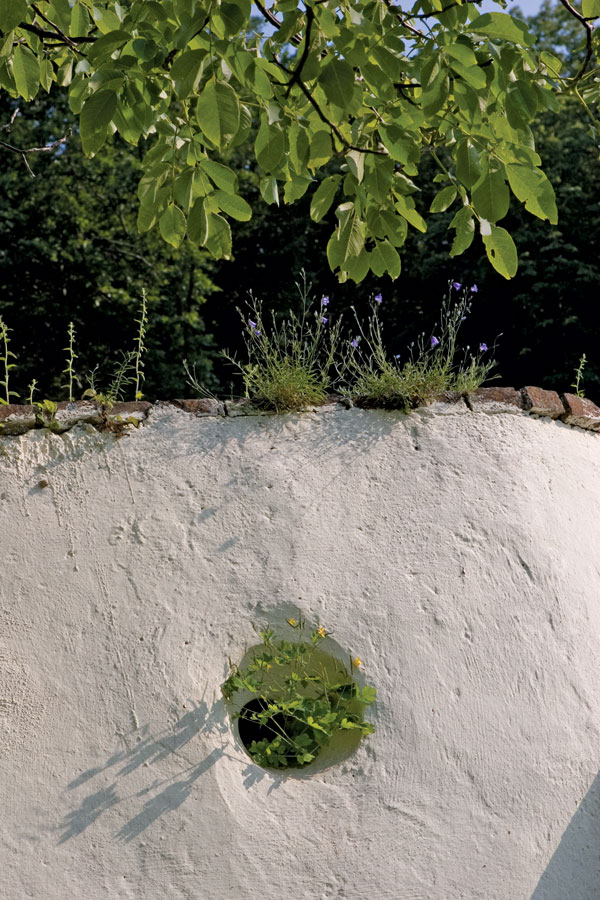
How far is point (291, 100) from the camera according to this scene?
3045 mm

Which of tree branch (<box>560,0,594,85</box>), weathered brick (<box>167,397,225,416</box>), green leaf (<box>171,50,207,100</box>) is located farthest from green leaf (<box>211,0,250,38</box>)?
weathered brick (<box>167,397,225,416</box>)

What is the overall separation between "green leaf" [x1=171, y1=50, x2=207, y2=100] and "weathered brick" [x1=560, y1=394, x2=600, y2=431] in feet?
9.15

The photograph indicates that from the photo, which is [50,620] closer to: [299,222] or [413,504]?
[413,504]

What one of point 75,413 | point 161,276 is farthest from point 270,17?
point 161,276

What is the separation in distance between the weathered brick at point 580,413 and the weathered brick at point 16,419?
104 inches

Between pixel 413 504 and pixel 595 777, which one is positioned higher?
pixel 413 504

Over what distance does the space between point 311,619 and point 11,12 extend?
2528 mm

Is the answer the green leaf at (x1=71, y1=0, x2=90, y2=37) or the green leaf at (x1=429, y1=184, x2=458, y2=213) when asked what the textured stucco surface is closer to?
the green leaf at (x1=429, y1=184, x2=458, y2=213)

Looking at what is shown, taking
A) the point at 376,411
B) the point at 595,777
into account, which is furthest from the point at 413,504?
the point at 595,777

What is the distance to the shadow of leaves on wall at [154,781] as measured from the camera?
3301 mm

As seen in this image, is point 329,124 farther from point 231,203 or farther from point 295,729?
point 295,729

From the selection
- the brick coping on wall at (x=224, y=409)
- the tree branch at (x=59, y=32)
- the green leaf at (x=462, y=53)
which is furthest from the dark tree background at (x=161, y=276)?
the green leaf at (x=462, y=53)

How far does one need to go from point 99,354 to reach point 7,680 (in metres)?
11.0

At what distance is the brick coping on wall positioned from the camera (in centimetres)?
395
